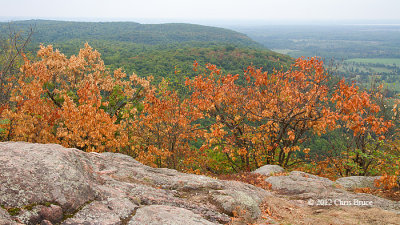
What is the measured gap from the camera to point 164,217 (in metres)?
5.65

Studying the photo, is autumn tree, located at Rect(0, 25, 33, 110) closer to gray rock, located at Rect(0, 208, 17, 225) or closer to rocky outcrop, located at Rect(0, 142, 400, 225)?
rocky outcrop, located at Rect(0, 142, 400, 225)

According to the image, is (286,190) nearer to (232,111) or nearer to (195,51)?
(232,111)

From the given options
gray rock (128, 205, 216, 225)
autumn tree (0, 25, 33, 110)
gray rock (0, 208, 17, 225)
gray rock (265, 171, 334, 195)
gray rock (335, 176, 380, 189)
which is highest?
autumn tree (0, 25, 33, 110)

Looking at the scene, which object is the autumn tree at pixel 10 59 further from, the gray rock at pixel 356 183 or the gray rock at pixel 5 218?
the gray rock at pixel 356 183

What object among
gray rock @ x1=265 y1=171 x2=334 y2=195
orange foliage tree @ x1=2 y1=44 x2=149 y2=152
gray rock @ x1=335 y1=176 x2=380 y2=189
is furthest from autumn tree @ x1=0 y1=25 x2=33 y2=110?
gray rock @ x1=335 y1=176 x2=380 y2=189

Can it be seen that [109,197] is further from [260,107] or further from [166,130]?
[260,107]

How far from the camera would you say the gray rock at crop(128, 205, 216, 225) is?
5.45 m

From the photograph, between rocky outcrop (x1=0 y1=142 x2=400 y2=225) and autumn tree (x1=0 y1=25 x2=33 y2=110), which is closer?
rocky outcrop (x1=0 y1=142 x2=400 y2=225)

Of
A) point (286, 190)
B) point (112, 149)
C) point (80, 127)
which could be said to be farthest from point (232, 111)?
point (80, 127)

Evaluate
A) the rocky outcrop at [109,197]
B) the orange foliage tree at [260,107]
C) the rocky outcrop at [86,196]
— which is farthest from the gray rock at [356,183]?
the rocky outcrop at [86,196]

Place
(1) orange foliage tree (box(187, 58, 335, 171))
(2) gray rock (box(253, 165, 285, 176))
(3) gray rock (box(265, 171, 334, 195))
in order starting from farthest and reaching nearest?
Result: 1. (1) orange foliage tree (box(187, 58, 335, 171))
2. (2) gray rock (box(253, 165, 285, 176))
3. (3) gray rock (box(265, 171, 334, 195))

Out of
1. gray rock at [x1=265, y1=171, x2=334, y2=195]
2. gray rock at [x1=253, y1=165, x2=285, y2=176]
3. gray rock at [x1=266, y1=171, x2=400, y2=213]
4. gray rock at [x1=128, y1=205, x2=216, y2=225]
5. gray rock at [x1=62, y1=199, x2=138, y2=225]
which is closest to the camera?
gray rock at [x1=62, y1=199, x2=138, y2=225]

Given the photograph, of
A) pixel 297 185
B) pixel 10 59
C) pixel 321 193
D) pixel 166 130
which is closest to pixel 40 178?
pixel 321 193

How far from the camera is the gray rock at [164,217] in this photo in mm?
5445
